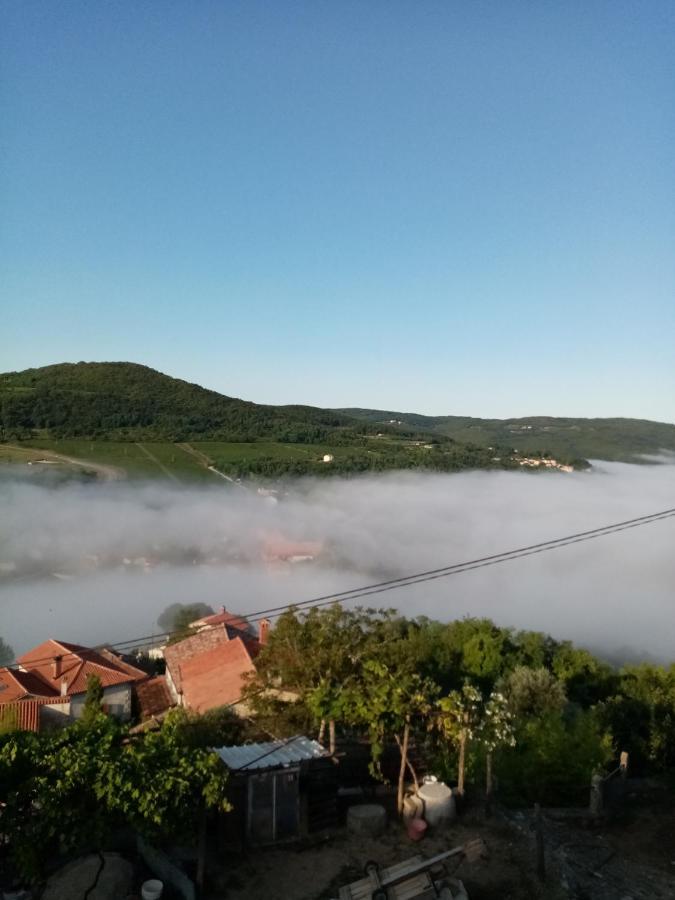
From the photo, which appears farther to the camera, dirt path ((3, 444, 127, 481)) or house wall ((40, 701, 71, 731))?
dirt path ((3, 444, 127, 481))

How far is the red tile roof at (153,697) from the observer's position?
29448mm

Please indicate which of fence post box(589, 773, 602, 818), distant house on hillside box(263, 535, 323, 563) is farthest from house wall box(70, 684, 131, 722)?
Answer: distant house on hillside box(263, 535, 323, 563)

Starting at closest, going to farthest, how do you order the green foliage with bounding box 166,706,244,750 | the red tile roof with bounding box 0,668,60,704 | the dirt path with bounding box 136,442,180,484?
1. the green foliage with bounding box 166,706,244,750
2. the red tile roof with bounding box 0,668,60,704
3. the dirt path with bounding box 136,442,180,484

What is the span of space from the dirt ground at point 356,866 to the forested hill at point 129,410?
97281 mm

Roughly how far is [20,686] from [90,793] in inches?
977

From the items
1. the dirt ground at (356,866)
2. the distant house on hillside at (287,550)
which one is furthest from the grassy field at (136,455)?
the dirt ground at (356,866)

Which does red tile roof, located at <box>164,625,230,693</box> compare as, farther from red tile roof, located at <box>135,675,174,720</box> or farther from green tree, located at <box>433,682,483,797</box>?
green tree, located at <box>433,682,483,797</box>

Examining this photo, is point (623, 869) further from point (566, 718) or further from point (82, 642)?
point (82, 642)

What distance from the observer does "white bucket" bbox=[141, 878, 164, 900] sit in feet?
26.2

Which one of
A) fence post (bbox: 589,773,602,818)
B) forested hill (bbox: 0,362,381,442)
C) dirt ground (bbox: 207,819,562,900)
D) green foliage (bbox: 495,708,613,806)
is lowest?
green foliage (bbox: 495,708,613,806)

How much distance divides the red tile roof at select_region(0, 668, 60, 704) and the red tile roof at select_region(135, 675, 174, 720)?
3971mm

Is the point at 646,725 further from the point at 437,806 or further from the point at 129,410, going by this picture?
the point at 129,410

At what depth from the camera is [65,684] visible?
3062 cm

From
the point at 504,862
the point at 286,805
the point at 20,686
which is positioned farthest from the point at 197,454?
the point at 504,862
